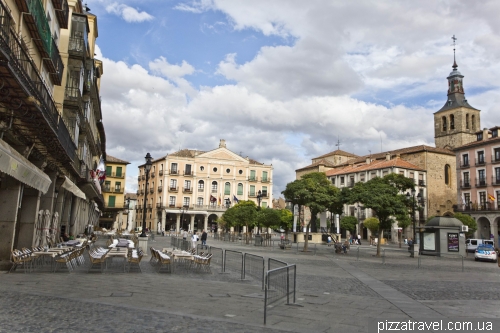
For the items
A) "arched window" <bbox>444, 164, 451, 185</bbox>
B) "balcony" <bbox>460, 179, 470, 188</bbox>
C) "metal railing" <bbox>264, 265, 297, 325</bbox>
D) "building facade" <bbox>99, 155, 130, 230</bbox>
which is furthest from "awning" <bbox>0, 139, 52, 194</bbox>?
"arched window" <bbox>444, 164, 451, 185</bbox>

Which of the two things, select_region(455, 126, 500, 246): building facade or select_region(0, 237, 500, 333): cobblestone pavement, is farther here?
select_region(455, 126, 500, 246): building facade

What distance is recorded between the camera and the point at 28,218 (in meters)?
16.4

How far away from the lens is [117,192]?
7462 centimetres

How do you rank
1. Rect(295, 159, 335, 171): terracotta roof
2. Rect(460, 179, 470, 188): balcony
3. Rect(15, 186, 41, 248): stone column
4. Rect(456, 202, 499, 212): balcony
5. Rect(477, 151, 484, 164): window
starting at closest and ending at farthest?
Rect(15, 186, 41, 248): stone column, Rect(456, 202, 499, 212): balcony, Rect(477, 151, 484, 164): window, Rect(460, 179, 470, 188): balcony, Rect(295, 159, 335, 171): terracotta roof

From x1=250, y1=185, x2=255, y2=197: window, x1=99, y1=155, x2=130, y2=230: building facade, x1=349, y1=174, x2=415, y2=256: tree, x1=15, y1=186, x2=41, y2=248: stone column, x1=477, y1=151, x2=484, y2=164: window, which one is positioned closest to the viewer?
x1=15, y1=186, x2=41, y2=248: stone column

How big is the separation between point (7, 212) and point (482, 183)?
5565 centimetres

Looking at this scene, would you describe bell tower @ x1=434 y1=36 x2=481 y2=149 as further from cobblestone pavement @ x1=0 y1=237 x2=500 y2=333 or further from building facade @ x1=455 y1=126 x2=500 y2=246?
cobblestone pavement @ x1=0 y1=237 x2=500 y2=333

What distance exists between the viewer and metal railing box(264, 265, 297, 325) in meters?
8.20

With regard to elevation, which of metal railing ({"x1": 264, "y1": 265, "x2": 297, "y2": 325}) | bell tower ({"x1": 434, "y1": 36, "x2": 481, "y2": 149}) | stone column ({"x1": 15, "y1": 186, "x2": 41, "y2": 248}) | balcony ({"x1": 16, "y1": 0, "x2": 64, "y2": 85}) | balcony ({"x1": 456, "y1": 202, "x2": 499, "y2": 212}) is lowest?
metal railing ({"x1": 264, "y1": 265, "x2": 297, "y2": 325})

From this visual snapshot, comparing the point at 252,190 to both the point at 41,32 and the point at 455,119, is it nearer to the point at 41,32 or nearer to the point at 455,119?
the point at 455,119

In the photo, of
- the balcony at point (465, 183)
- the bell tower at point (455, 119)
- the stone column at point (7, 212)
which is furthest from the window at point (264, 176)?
the stone column at point (7, 212)

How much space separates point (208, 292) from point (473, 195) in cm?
5471

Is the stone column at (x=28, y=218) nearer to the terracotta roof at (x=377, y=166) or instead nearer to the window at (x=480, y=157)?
the window at (x=480, y=157)

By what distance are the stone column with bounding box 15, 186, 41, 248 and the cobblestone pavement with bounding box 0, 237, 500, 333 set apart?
309 centimetres
